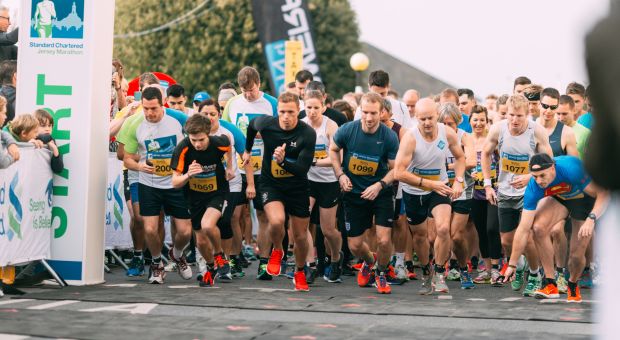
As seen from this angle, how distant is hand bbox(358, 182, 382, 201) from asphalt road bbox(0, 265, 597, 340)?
3.28 ft

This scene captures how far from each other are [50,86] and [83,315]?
3.10 meters

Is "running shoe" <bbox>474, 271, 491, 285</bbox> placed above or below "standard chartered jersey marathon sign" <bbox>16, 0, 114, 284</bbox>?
below

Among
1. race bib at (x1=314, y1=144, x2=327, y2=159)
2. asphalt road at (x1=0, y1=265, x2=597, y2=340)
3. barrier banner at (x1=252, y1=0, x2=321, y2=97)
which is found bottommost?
asphalt road at (x1=0, y1=265, x2=597, y2=340)

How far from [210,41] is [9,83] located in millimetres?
36433

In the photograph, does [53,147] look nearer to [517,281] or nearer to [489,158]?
[489,158]

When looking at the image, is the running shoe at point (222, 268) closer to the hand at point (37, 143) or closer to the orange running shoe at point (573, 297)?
the hand at point (37, 143)

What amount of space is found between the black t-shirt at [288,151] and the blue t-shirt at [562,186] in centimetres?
228

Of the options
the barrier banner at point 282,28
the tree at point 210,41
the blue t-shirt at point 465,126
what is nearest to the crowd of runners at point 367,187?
the blue t-shirt at point 465,126

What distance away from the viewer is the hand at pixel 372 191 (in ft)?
35.0

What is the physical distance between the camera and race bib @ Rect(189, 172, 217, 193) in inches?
434

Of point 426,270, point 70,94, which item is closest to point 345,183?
point 426,270

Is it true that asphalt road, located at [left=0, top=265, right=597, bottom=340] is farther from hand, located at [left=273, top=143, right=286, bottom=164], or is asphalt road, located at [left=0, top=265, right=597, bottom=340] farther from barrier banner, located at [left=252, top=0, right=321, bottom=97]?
barrier banner, located at [left=252, top=0, right=321, bottom=97]

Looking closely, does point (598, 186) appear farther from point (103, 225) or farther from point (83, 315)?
point (103, 225)

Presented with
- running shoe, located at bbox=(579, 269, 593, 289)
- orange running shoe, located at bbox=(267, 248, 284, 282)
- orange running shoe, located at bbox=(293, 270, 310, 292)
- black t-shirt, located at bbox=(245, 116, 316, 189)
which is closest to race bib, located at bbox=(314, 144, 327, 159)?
black t-shirt, located at bbox=(245, 116, 316, 189)
